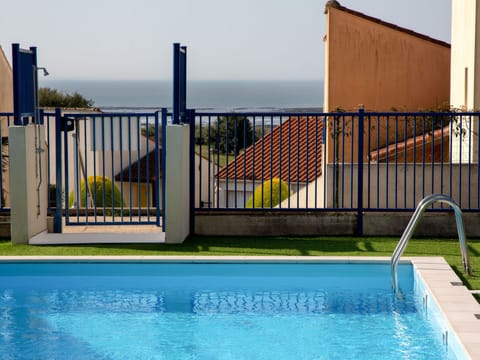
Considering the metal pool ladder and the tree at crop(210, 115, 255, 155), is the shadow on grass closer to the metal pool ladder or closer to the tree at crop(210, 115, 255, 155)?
the tree at crop(210, 115, 255, 155)

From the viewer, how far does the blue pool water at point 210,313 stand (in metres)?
8.05

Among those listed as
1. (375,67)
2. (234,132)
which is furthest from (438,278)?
(375,67)

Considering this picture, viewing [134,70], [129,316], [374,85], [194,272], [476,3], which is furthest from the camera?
[134,70]

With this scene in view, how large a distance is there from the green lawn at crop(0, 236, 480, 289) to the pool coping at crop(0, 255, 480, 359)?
46 centimetres

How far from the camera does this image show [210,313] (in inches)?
364

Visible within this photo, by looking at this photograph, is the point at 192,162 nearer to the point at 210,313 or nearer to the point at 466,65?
the point at 210,313

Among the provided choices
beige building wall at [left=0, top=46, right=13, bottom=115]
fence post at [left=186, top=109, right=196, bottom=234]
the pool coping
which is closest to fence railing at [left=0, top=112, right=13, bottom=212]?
the pool coping

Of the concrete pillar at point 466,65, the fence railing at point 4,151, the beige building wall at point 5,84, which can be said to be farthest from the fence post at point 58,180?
the beige building wall at point 5,84

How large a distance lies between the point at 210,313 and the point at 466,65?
26.6 ft

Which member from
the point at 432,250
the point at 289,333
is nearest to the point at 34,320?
the point at 289,333

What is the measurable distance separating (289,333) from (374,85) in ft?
47.5

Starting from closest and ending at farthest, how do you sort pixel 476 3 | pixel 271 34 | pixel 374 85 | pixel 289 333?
pixel 289 333 < pixel 476 3 < pixel 374 85 < pixel 271 34

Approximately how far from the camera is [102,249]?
1148 centimetres

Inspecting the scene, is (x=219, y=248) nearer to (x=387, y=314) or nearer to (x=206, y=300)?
(x=206, y=300)
